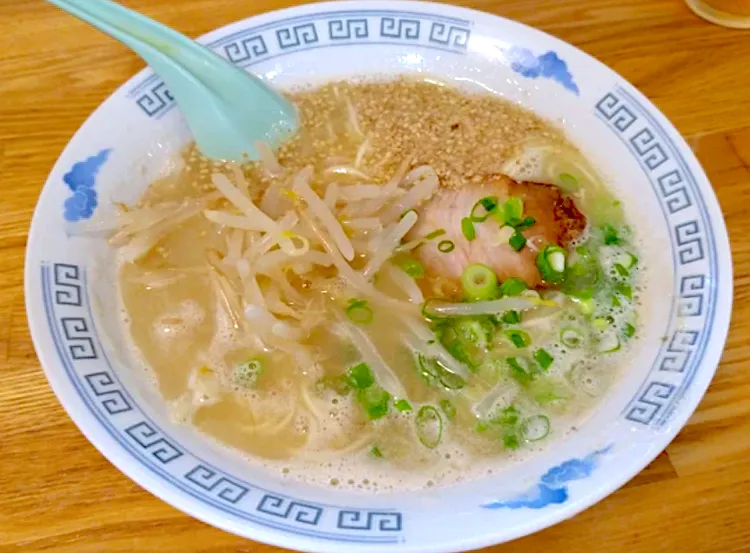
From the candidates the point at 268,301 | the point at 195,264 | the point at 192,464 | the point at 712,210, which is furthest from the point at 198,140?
the point at 712,210

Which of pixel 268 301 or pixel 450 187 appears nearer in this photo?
pixel 268 301

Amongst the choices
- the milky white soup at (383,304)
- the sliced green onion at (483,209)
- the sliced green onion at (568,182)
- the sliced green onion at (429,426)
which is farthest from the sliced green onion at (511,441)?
the sliced green onion at (568,182)

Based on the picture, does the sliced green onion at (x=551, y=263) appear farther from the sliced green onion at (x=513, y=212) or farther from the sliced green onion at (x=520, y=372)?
the sliced green onion at (x=520, y=372)

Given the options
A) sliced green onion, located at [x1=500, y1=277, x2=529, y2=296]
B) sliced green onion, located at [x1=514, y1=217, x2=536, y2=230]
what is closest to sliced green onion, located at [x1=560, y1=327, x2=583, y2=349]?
sliced green onion, located at [x1=500, y1=277, x2=529, y2=296]

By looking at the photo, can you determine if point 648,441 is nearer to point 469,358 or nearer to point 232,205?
point 469,358

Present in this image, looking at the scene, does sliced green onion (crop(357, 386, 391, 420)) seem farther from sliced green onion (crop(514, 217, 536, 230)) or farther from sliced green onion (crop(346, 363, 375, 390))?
sliced green onion (crop(514, 217, 536, 230))

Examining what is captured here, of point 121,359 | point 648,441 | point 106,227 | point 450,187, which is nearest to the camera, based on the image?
point 648,441

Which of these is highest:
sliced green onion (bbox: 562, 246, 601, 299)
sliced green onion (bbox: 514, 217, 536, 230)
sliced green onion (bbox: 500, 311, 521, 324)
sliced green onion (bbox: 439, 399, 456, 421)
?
sliced green onion (bbox: 514, 217, 536, 230)
